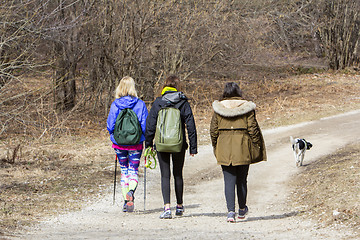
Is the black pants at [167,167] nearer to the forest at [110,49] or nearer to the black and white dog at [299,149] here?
the black and white dog at [299,149]

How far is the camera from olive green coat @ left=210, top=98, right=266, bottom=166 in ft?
21.9

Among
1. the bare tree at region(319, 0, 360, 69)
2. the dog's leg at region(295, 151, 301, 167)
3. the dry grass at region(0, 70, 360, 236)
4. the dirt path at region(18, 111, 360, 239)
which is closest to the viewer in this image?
the dirt path at region(18, 111, 360, 239)

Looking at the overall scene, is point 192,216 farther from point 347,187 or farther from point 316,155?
point 316,155

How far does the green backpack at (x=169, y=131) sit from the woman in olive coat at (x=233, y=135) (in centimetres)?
45

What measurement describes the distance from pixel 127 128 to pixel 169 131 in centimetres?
67

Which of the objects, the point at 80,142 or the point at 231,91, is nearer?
the point at 231,91

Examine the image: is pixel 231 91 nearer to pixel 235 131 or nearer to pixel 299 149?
pixel 235 131

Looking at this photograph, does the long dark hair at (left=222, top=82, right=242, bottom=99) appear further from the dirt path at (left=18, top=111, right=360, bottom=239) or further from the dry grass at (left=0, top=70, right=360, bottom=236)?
the dry grass at (left=0, top=70, right=360, bottom=236)

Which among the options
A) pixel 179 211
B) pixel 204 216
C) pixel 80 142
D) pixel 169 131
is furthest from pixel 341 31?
pixel 169 131

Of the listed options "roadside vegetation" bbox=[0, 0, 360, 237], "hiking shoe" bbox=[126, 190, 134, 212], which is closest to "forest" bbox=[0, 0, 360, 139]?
"roadside vegetation" bbox=[0, 0, 360, 237]

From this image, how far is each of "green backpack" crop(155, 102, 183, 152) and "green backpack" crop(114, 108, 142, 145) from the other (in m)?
0.41

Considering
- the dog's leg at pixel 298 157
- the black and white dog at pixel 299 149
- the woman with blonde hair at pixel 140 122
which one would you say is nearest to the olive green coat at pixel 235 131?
the woman with blonde hair at pixel 140 122

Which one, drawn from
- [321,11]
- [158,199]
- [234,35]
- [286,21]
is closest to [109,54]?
[234,35]

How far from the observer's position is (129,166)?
7.68 metres
